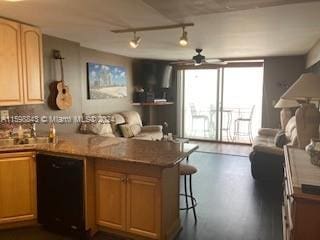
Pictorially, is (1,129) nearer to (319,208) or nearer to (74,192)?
(74,192)

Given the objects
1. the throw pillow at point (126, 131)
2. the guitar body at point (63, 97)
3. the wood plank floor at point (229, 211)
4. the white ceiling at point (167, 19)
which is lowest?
the wood plank floor at point (229, 211)

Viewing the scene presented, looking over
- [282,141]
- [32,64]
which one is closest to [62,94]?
[32,64]

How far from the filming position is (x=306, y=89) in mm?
2541

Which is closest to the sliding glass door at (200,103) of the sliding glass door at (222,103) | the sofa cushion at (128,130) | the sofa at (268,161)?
the sliding glass door at (222,103)

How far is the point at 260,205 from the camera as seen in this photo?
349 centimetres

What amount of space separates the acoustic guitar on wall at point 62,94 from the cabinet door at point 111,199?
1795 millimetres

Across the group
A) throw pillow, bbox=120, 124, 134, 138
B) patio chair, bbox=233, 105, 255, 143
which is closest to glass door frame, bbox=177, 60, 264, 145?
patio chair, bbox=233, 105, 255, 143

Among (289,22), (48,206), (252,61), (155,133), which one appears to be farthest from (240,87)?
(48,206)

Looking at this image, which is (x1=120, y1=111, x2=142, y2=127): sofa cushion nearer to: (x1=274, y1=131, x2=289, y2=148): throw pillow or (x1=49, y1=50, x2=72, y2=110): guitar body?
(x1=49, y1=50, x2=72, y2=110): guitar body

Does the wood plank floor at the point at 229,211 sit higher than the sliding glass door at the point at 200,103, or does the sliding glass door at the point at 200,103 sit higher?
the sliding glass door at the point at 200,103

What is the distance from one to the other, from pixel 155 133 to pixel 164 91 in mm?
2067

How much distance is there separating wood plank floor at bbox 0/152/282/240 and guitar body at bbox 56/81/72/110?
6.03ft

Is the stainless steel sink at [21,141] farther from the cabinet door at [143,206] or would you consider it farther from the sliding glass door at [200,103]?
the sliding glass door at [200,103]

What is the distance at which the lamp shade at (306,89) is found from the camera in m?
2.49
